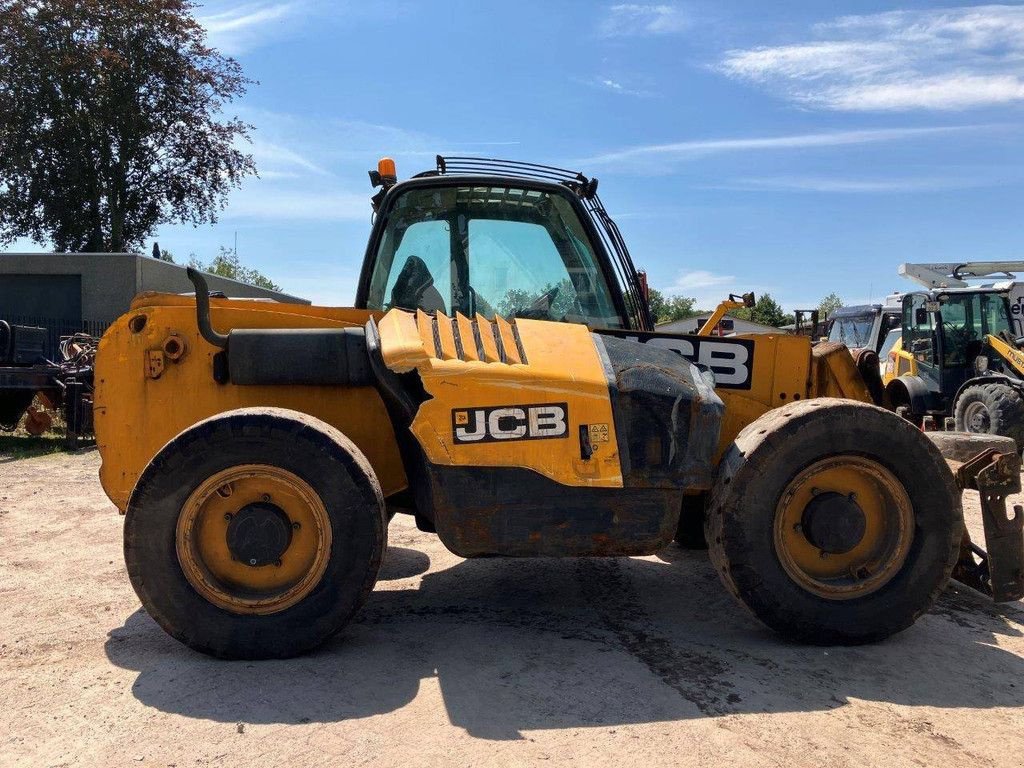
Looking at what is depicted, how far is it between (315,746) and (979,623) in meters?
3.22

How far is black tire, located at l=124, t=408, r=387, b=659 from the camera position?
138 inches

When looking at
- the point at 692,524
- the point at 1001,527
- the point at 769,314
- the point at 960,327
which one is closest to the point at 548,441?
the point at 692,524

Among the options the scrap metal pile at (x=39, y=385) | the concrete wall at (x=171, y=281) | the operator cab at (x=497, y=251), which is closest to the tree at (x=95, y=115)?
the concrete wall at (x=171, y=281)

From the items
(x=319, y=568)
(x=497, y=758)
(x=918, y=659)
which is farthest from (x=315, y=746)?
(x=918, y=659)

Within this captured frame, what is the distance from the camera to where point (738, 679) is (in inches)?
134

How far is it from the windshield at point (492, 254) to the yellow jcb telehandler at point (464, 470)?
675 mm

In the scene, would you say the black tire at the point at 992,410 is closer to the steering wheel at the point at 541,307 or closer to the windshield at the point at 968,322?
the windshield at the point at 968,322

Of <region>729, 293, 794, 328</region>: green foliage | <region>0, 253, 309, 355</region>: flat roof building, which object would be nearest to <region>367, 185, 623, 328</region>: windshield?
<region>0, 253, 309, 355</region>: flat roof building

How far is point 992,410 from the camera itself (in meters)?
11.8

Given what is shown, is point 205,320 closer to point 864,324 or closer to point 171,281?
point 864,324

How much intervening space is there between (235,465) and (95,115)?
29.7 m

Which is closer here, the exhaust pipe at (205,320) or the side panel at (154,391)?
the exhaust pipe at (205,320)

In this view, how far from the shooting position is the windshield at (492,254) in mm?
4832

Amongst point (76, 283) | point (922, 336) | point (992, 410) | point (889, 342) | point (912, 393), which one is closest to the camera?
point (992, 410)
